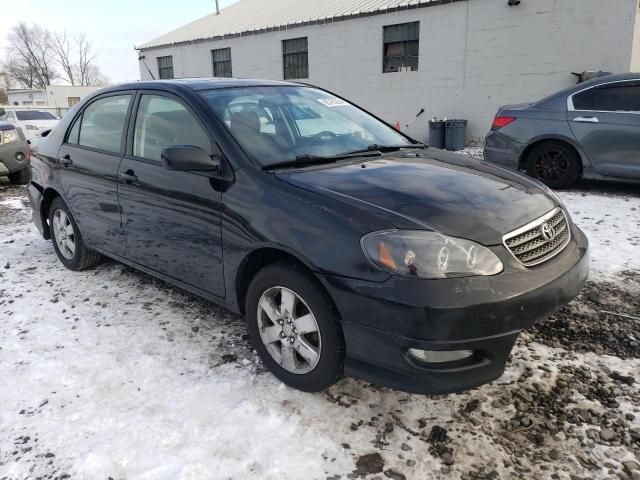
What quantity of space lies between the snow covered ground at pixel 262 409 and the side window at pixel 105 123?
4.22 ft

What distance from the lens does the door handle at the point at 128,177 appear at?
3.48m

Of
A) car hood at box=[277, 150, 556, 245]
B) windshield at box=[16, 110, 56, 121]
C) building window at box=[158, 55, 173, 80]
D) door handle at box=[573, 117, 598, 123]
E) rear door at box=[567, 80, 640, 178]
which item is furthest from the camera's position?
building window at box=[158, 55, 173, 80]

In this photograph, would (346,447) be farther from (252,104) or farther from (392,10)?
(392,10)

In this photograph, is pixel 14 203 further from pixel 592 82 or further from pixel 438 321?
pixel 592 82

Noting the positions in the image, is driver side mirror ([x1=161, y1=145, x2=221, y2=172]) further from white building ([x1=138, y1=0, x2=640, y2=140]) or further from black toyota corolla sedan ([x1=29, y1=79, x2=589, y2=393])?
white building ([x1=138, y1=0, x2=640, y2=140])

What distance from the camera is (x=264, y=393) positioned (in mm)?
2676

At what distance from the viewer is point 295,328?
258 centimetres

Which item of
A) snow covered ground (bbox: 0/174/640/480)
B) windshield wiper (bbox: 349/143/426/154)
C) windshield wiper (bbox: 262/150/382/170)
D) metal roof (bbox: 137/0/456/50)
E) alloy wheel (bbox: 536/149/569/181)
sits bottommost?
snow covered ground (bbox: 0/174/640/480)

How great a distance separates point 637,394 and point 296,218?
6.43 feet

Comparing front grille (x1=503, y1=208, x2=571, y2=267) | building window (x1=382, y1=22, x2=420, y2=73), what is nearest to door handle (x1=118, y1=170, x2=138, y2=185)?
front grille (x1=503, y1=208, x2=571, y2=267)

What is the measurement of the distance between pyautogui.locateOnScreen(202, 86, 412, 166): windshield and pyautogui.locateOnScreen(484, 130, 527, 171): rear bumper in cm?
384

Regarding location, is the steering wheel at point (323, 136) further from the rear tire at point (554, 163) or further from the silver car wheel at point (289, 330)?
the rear tire at point (554, 163)

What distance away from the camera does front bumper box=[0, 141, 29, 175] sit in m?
8.80

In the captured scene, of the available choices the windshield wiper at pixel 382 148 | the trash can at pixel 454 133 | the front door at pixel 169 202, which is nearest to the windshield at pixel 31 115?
the trash can at pixel 454 133
